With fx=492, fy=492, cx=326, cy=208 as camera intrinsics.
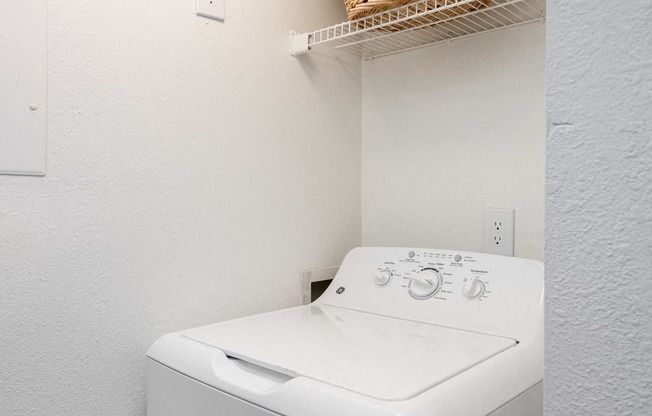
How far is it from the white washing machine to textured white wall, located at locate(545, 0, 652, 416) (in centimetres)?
28

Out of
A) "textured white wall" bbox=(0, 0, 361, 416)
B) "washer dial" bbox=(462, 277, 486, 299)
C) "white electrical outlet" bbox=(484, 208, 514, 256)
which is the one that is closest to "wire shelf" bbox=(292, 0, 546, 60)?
"textured white wall" bbox=(0, 0, 361, 416)

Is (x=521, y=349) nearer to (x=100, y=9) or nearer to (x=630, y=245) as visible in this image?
(x=630, y=245)

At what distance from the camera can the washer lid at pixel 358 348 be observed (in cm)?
66

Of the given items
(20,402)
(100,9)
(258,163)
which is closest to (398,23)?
(258,163)

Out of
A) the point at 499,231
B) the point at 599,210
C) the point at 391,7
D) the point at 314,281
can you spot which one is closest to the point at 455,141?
the point at 499,231

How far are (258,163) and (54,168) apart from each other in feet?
1.47

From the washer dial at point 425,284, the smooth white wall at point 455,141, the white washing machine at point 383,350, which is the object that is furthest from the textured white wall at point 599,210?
the smooth white wall at point 455,141

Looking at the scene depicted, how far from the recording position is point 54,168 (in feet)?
2.75

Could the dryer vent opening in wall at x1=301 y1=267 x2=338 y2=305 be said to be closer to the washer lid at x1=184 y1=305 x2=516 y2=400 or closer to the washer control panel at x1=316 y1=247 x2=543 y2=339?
the washer control panel at x1=316 y1=247 x2=543 y2=339

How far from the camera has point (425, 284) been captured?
3.47ft

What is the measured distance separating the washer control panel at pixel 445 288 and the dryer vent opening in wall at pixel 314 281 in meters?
0.08

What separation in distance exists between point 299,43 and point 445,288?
690 millimetres

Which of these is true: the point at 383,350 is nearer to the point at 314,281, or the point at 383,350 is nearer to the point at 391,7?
the point at 314,281

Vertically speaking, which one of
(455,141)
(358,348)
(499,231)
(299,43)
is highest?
(299,43)
